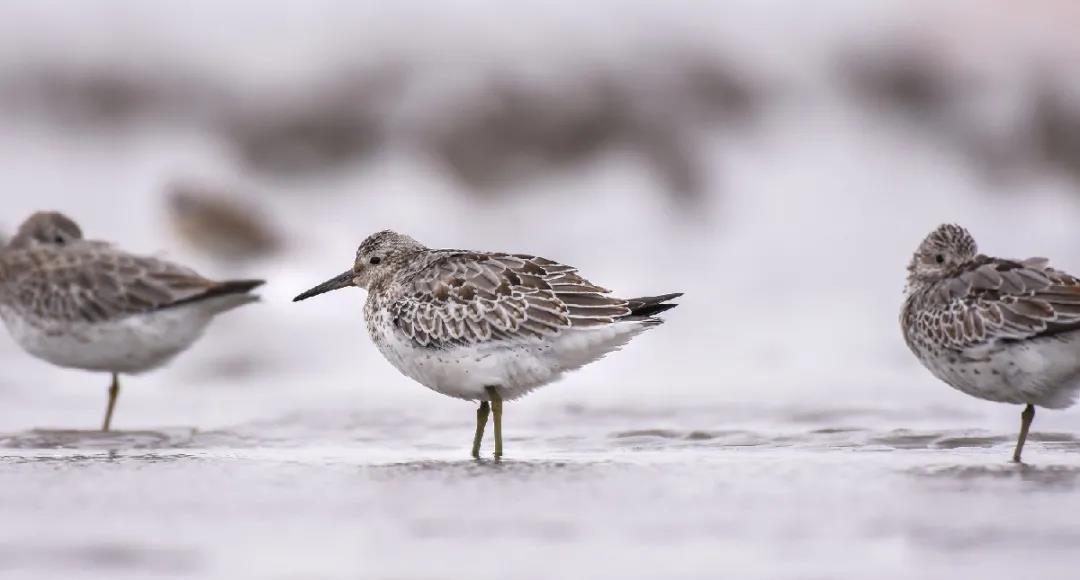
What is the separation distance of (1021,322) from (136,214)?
9681mm

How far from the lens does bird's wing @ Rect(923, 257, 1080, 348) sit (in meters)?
7.23

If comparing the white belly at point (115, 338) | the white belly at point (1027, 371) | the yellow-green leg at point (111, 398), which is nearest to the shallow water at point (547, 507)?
the white belly at point (1027, 371)

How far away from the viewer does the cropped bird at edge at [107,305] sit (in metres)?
8.84

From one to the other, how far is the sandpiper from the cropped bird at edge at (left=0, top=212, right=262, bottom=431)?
3637mm

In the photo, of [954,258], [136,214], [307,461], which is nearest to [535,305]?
[307,461]

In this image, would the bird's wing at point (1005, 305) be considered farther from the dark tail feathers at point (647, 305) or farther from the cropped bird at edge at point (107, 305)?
the cropped bird at edge at point (107, 305)

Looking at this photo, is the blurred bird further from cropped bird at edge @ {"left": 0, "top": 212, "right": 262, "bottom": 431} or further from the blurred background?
cropped bird at edge @ {"left": 0, "top": 212, "right": 262, "bottom": 431}

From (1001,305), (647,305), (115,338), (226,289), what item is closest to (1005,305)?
(1001,305)

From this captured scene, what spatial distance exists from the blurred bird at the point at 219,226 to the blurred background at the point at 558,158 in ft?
0.11

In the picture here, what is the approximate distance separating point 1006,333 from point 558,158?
944 cm

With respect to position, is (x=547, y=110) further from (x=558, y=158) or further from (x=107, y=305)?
(x=107, y=305)

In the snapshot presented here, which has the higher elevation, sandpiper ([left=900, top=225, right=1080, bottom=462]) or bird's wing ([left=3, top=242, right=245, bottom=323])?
bird's wing ([left=3, top=242, right=245, bottom=323])

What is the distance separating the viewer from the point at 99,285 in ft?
29.1

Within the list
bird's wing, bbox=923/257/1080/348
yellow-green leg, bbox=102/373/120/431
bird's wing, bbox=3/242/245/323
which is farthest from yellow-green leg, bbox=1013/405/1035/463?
yellow-green leg, bbox=102/373/120/431
